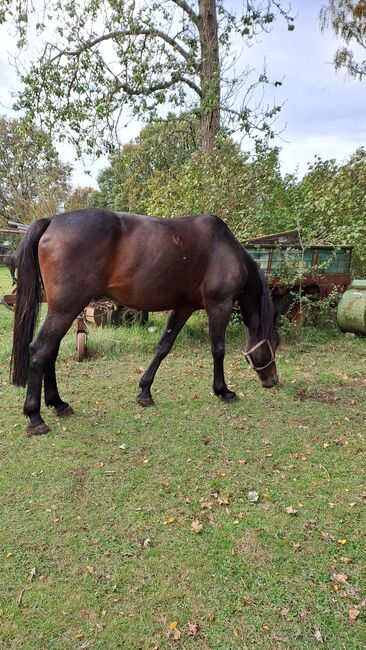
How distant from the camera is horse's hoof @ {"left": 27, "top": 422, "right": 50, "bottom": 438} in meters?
3.49

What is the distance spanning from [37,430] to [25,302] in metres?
1.13

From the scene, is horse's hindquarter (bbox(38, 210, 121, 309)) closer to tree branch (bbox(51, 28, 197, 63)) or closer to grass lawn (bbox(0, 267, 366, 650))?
grass lawn (bbox(0, 267, 366, 650))

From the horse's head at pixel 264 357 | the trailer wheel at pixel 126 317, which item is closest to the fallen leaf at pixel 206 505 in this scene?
the horse's head at pixel 264 357

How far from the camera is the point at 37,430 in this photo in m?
3.50

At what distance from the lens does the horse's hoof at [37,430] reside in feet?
11.4

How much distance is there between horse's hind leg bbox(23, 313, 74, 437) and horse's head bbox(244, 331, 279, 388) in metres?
2.04

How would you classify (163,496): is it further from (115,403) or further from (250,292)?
(250,292)

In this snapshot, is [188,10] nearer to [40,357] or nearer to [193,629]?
[40,357]

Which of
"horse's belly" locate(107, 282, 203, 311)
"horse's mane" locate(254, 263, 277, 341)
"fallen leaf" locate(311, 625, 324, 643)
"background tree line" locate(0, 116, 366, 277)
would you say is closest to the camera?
"fallen leaf" locate(311, 625, 324, 643)

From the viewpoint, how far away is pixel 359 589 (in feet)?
6.41

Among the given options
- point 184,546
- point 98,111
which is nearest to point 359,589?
point 184,546

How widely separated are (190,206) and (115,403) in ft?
16.0

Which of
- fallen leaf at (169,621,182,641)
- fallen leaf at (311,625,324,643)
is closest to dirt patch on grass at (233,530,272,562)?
fallen leaf at (311,625,324,643)

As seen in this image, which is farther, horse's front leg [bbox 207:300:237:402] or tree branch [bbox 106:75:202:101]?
tree branch [bbox 106:75:202:101]
